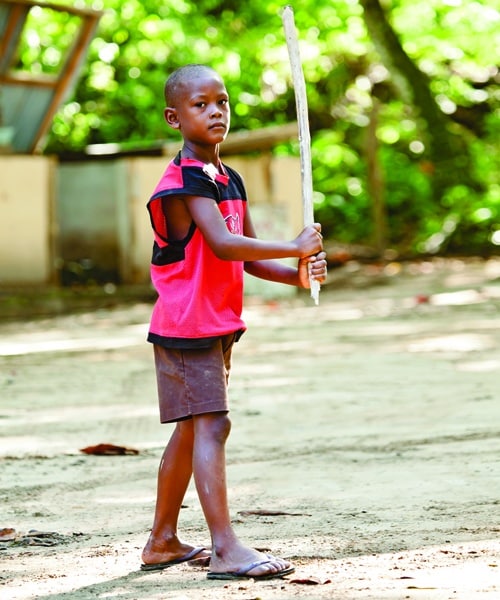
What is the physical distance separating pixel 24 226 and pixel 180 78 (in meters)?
11.4

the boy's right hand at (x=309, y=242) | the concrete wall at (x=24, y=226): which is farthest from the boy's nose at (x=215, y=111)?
the concrete wall at (x=24, y=226)

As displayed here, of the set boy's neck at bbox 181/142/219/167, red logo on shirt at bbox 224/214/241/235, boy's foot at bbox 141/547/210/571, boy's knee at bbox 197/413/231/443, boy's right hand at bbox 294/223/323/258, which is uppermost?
boy's neck at bbox 181/142/219/167

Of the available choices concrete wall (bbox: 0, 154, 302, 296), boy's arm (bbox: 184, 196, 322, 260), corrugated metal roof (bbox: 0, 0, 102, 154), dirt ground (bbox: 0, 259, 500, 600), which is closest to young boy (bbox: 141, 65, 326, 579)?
boy's arm (bbox: 184, 196, 322, 260)

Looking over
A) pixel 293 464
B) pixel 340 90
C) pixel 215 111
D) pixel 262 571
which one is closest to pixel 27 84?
pixel 340 90

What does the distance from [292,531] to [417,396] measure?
9.22 ft

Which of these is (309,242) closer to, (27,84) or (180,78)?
(180,78)

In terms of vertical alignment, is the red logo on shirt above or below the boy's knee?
above

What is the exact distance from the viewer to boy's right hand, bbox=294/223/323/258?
10.7 ft

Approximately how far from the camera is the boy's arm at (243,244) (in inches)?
128

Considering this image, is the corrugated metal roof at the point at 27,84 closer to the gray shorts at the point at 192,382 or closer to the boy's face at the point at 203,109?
the boy's face at the point at 203,109

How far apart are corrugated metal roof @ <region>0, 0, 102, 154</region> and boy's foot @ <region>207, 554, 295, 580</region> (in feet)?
37.2

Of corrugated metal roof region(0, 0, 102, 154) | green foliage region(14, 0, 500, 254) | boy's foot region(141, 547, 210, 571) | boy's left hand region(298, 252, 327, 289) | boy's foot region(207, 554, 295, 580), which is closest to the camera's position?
boy's foot region(207, 554, 295, 580)

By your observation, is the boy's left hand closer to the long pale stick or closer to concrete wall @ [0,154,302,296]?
the long pale stick

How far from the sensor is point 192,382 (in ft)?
11.1
